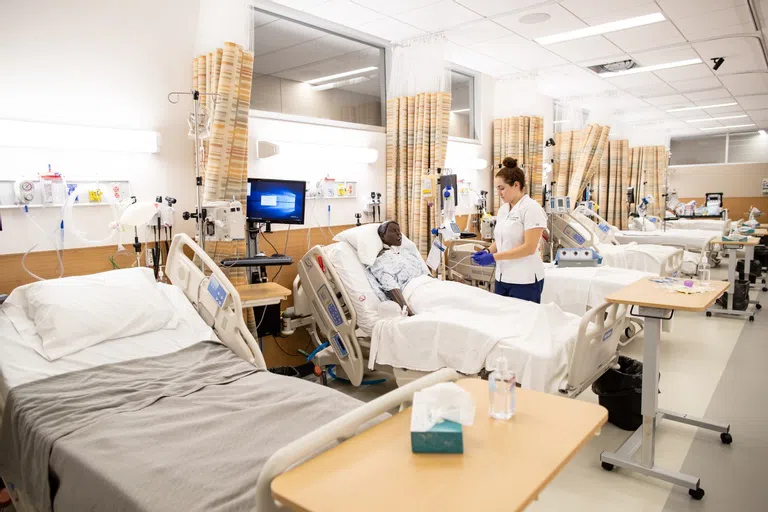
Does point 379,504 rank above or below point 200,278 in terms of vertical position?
below

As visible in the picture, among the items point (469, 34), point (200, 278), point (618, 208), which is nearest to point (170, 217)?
point (200, 278)

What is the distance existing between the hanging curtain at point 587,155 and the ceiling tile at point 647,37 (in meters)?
1.91

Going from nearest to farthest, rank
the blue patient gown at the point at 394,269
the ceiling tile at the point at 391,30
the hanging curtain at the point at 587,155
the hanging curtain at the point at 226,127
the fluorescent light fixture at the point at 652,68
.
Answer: the hanging curtain at the point at 226,127, the blue patient gown at the point at 394,269, the ceiling tile at the point at 391,30, the fluorescent light fixture at the point at 652,68, the hanging curtain at the point at 587,155

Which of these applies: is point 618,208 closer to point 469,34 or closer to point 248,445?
point 469,34

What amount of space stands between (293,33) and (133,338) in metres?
3.34

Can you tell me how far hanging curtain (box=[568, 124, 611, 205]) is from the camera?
752 cm

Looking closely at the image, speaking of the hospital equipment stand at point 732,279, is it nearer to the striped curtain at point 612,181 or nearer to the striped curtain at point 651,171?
the striped curtain at point 612,181

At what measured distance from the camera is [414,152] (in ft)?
16.1

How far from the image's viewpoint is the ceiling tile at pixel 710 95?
8.04m

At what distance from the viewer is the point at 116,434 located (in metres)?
1.74

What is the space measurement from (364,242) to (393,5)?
6.56 feet

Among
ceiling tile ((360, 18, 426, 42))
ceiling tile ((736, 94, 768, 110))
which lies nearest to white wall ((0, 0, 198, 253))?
ceiling tile ((360, 18, 426, 42))

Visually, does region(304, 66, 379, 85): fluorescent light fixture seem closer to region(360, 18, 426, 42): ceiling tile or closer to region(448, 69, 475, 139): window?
region(360, 18, 426, 42): ceiling tile

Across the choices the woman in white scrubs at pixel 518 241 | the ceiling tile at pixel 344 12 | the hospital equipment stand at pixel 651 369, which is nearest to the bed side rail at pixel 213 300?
the woman in white scrubs at pixel 518 241
